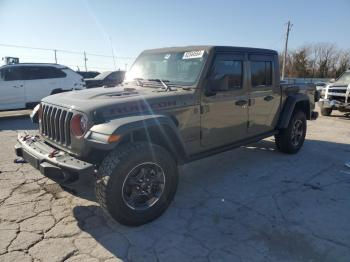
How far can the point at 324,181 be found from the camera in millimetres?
4949

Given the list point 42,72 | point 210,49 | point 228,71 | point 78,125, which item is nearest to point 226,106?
point 228,71

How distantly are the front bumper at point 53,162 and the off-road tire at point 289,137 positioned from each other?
4146mm

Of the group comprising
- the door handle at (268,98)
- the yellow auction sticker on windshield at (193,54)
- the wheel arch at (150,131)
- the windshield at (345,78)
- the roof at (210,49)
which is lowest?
the wheel arch at (150,131)

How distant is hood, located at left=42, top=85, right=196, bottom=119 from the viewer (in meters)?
3.45

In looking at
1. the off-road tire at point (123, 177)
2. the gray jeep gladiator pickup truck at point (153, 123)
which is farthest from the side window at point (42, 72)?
the off-road tire at point (123, 177)

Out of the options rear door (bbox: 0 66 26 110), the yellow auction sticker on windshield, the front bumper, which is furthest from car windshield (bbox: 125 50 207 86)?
rear door (bbox: 0 66 26 110)

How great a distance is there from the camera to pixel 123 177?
3305 mm

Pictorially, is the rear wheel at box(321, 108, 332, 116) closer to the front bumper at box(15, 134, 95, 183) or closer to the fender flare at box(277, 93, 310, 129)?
the fender flare at box(277, 93, 310, 129)

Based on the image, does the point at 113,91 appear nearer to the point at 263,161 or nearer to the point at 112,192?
the point at 112,192

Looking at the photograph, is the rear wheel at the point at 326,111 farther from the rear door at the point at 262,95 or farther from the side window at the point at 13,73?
the side window at the point at 13,73

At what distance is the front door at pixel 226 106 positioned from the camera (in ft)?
14.3

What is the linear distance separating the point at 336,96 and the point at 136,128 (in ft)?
Answer: 35.3

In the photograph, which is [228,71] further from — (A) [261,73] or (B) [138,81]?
(B) [138,81]

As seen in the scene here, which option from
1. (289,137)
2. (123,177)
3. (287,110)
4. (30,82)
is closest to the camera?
(123,177)
